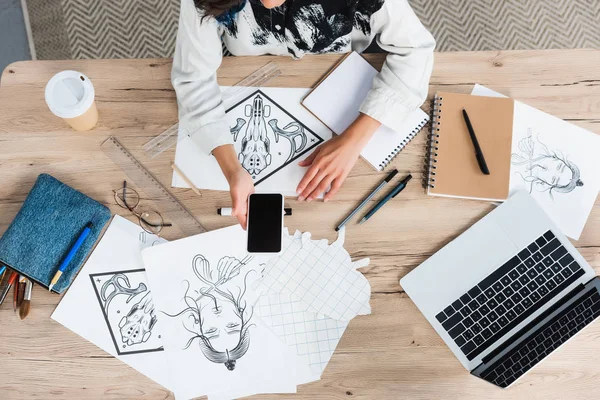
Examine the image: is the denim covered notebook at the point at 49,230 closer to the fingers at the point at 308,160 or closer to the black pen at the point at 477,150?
the fingers at the point at 308,160

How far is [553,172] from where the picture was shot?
972 millimetres

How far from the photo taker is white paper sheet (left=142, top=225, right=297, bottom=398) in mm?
899

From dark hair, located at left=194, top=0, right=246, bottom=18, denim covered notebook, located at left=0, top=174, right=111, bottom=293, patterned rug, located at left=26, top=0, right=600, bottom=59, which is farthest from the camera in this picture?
patterned rug, located at left=26, top=0, right=600, bottom=59

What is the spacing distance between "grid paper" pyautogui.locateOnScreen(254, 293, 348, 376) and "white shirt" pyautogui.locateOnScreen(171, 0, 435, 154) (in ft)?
1.06

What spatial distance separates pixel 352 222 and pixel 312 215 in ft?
0.26

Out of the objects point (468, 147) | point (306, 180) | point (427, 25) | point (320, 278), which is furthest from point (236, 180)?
point (427, 25)

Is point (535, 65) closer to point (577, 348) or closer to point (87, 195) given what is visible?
point (577, 348)

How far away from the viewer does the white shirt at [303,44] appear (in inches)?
36.8

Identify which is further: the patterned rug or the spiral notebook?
the patterned rug

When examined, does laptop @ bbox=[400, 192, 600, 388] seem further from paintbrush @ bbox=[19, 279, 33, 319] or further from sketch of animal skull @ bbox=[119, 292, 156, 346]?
paintbrush @ bbox=[19, 279, 33, 319]

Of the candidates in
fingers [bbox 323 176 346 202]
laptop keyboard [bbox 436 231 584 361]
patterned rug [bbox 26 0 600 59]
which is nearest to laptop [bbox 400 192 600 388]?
laptop keyboard [bbox 436 231 584 361]

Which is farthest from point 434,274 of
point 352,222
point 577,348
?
point 577,348

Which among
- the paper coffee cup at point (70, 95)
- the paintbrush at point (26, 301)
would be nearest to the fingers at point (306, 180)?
the paper coffee cup at point (70, 95)

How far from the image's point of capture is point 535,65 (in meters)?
1.02
